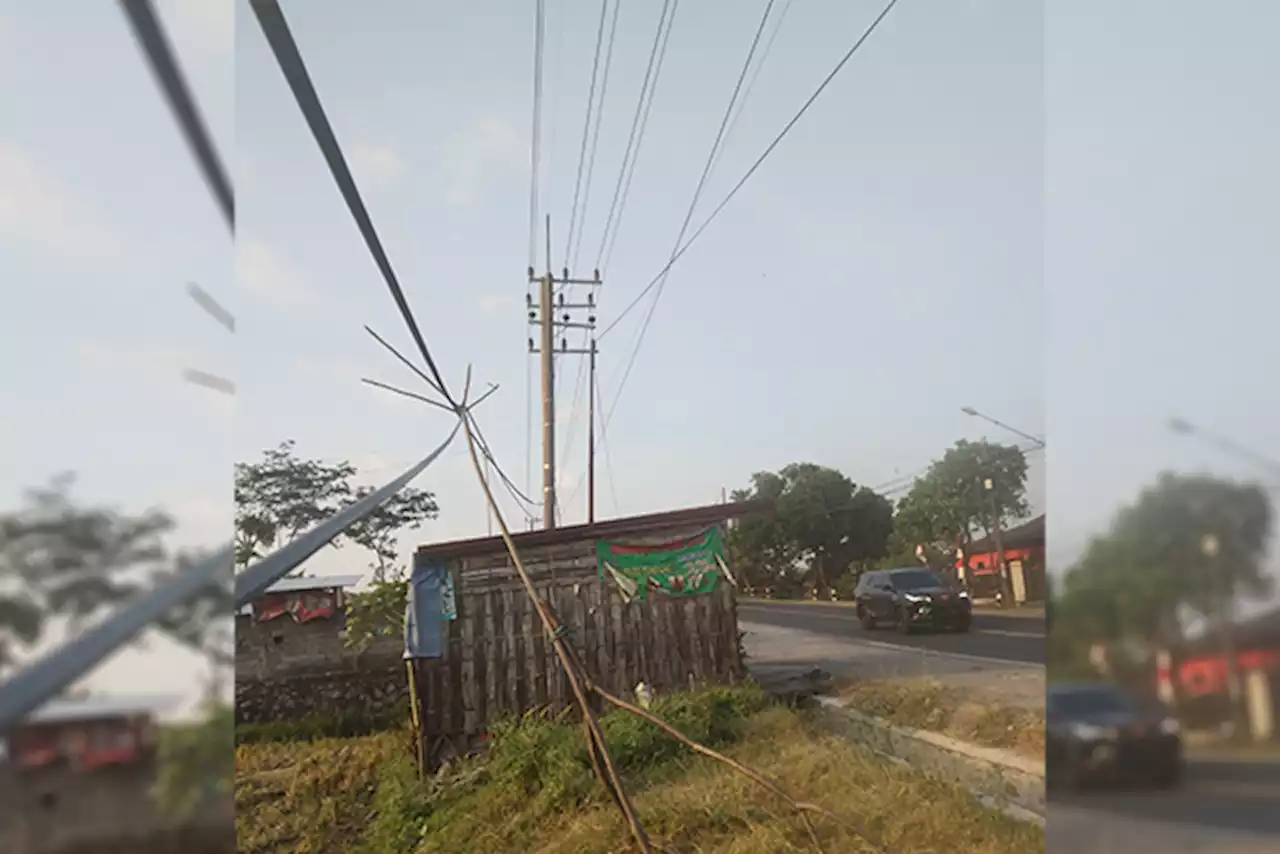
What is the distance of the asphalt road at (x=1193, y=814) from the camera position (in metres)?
0.91

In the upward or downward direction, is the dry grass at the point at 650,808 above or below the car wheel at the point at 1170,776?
below

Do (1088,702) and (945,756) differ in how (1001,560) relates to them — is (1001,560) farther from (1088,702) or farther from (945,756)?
(945,756)

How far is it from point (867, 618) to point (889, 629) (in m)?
0.44

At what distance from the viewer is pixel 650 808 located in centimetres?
380

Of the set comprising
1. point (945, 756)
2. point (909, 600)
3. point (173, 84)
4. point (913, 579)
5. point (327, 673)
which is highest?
point (173, 84)

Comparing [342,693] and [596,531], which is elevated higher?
[596,531]

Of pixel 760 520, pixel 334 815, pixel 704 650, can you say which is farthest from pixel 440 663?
pixel 760 520

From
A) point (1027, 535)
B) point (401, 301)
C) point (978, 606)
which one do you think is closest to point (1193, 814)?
point (1027, 535)

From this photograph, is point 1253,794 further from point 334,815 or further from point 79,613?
point 334,815

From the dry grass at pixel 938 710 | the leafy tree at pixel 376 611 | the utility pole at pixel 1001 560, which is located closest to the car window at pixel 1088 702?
the utility pole at pixel 1001 560

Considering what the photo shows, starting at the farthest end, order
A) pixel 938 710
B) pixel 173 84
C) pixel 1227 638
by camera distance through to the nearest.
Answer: pixel 938 710, pixel 1227 638, pixel 173 84

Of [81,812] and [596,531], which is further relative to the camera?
[596,531]

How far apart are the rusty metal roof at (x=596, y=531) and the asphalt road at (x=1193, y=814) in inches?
195

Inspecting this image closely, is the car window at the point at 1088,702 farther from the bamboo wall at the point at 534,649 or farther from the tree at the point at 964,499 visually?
the bamboo wall at the point at 534,649
